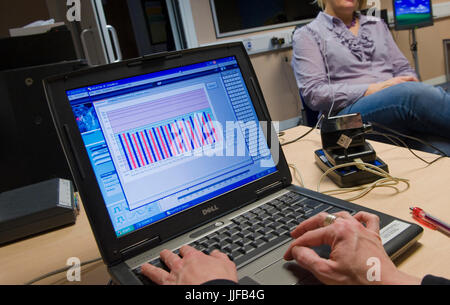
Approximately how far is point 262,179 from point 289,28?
3.42 m

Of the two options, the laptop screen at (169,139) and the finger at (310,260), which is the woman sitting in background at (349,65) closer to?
the laptop screen at (169,139)

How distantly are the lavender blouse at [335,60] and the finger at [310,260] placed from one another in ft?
3.88

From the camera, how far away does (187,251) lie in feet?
1.70

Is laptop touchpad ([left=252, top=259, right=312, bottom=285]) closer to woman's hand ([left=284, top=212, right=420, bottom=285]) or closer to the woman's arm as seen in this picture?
woman's hand ([left=284, top=212, right=420, bottom=285])

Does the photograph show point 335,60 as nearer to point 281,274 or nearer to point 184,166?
point 184,166

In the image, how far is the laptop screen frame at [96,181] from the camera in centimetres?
53

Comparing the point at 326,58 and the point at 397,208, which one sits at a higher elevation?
the point at 326,58

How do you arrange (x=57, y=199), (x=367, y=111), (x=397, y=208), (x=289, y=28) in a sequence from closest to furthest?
(x=397, y=208)
(x=57, y=199)
(x=367, y=111)
(x=289, y=28)

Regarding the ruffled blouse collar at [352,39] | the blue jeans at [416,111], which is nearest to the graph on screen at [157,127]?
the blue jeans at [416,111]

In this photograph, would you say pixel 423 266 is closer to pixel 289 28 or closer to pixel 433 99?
pixel 433 99

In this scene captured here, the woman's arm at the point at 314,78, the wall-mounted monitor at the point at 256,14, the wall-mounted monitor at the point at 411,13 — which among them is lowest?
the woman's arm at the point at 314,78

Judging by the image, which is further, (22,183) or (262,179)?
(22,183)

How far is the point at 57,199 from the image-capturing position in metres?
0.83
